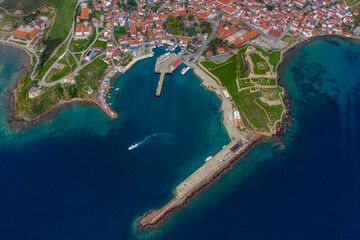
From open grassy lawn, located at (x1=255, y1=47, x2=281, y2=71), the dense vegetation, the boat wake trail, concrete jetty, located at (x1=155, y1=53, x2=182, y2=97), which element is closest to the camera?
the boat wake trail

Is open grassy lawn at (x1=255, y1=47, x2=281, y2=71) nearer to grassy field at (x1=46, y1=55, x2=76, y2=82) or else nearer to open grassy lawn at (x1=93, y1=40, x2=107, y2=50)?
open grassy lawn at (x1=93, y1=40, x2=107, y2=50)

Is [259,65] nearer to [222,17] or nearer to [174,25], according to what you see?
[222,17]

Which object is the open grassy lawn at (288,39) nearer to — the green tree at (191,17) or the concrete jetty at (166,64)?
the green tree at (191,17)

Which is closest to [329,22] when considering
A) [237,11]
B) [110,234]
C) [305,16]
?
[305,16]

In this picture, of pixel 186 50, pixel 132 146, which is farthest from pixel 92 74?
pixel 186 50

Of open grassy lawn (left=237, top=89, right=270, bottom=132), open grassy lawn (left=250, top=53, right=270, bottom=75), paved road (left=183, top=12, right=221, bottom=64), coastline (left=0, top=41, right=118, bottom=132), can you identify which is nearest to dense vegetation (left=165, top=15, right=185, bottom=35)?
paved road (left=183, top=12, right=221, bottom=64)

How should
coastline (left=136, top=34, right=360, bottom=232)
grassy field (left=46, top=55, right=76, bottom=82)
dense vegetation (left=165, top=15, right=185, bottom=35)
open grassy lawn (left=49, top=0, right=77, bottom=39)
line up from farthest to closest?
1. open grassy lawn (left=49, top=0, right=77, bottom=39)
2. dense vegetation (left=165, top=15, right=185, bottom=35)
3. grassy field (left=46, top=55, right=76, bottom=82)
4. coastline (left=136, top=34, right=360, bottom=232)

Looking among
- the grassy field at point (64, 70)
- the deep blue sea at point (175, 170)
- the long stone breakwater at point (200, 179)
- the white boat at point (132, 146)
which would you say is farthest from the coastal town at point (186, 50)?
the white boat at point (132, 146)
